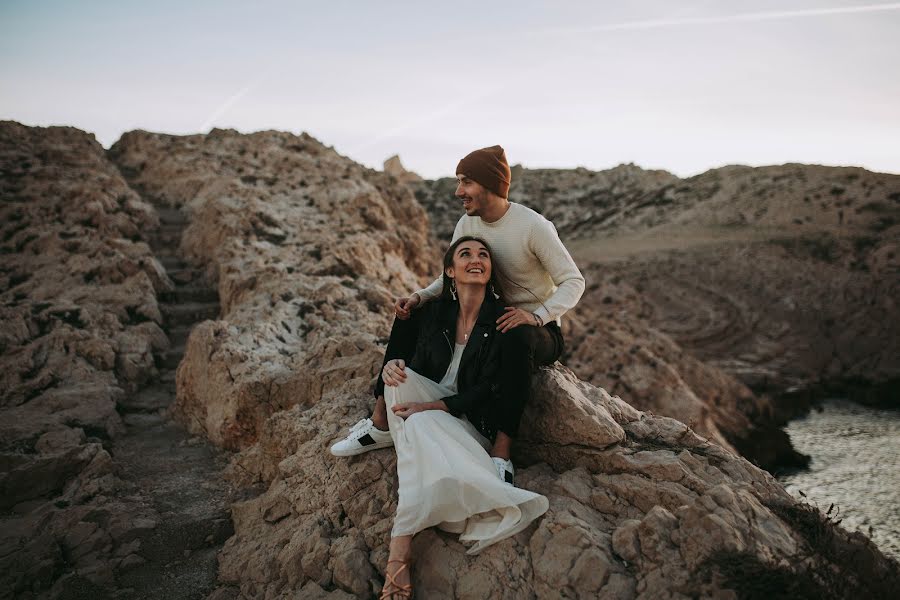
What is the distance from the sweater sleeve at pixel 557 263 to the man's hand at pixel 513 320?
240 millimetres

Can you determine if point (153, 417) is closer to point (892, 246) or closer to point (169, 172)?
point (169, 172)

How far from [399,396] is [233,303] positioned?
327 centimetres

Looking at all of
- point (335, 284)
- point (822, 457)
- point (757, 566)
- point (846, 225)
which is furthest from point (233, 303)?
point (846, 225)

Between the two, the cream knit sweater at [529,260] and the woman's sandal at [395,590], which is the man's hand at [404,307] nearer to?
the cream knit sweater at [529,260]

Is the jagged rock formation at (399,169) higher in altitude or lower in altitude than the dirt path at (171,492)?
higher

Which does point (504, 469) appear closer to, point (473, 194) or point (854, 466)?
point (473, 194)

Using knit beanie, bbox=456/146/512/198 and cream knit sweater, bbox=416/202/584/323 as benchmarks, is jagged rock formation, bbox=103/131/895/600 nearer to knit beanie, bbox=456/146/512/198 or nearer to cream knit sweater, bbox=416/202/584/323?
cream knit sweater, bbox=416/202/584/323

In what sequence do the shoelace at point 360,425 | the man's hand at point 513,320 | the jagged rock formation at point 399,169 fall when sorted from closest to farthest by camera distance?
the man's hand at point 513,320
the shoelace at point 360,425
the jagged rock formation at point 399,169

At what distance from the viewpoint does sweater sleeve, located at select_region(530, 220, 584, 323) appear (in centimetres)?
271

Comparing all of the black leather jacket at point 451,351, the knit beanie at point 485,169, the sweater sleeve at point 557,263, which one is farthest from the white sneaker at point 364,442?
the knit beanie at point 485,169

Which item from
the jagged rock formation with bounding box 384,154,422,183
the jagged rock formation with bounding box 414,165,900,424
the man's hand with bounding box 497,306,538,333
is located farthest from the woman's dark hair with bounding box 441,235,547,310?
the jagged rock formation with bounding box 384,154,422,183

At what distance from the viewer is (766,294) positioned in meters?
14.6

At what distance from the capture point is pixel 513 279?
2.93 metres

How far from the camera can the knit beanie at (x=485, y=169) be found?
2805 mm
